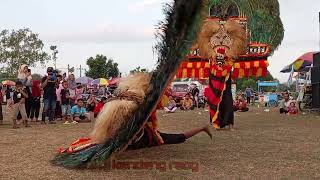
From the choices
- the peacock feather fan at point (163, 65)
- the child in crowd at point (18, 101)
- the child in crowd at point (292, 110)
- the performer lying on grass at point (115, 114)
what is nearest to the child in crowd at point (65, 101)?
the child in crowd at point (18, 101)

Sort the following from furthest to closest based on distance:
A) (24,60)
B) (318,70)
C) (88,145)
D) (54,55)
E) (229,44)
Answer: (54,55), (24,60), (318,70), (229,44), (88,145)

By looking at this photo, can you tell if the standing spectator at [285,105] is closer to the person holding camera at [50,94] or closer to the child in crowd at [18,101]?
the person holding camera at [50,94]

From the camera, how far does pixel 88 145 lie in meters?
5.86

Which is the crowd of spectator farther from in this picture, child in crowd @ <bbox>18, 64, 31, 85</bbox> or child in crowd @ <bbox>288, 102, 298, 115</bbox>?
child in crowd @ <bbox>288, 102, 298, 115</bbox>

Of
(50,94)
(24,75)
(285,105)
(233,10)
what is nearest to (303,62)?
(285,105)

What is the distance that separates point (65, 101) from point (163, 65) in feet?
26.2

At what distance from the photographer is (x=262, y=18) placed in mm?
16250

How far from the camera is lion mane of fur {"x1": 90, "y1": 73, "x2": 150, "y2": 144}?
5.79 metres

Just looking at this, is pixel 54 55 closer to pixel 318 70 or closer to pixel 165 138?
pixel 318 70

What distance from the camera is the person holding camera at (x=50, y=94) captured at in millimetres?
12055

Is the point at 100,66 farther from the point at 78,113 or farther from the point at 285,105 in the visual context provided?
the point at 78,113

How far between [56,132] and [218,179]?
5.46 meters

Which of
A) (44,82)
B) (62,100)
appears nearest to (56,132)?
(44,82)

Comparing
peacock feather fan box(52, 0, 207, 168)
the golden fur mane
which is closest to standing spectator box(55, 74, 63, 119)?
the golden fur mane
